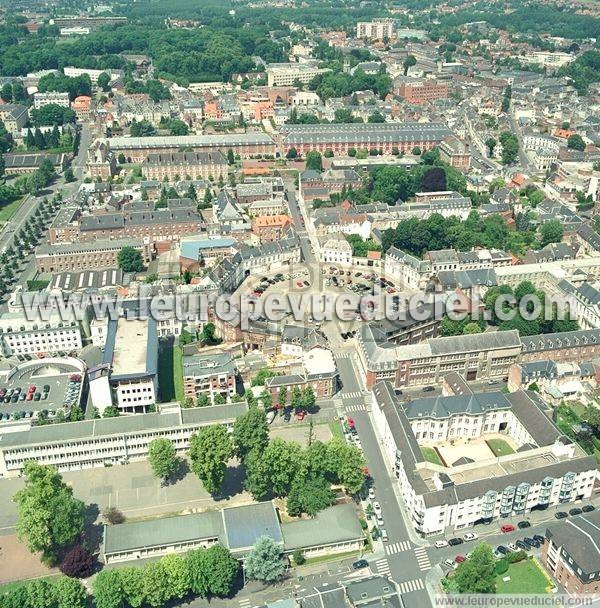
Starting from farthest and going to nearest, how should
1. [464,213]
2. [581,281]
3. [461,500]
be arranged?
[464,213], [581,281], [461,500]

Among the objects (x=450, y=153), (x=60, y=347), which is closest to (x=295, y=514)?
(x=60, y=347)

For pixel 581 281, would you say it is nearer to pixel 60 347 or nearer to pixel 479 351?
pixel 479 351

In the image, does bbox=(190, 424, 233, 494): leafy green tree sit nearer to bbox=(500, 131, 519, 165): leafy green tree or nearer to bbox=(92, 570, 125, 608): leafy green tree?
bbox=(92, 570, 125, 608): leafy green tree

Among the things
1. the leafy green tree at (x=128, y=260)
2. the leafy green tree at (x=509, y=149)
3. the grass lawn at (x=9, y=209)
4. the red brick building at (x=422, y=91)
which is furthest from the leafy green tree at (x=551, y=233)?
the red brick building at (x=422, y=91)

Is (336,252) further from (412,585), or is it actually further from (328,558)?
(412,585)

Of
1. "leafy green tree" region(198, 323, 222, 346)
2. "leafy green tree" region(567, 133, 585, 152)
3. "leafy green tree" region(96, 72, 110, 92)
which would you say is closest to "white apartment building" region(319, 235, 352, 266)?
"leafy green tree" region(198, 323, 222, 346)
